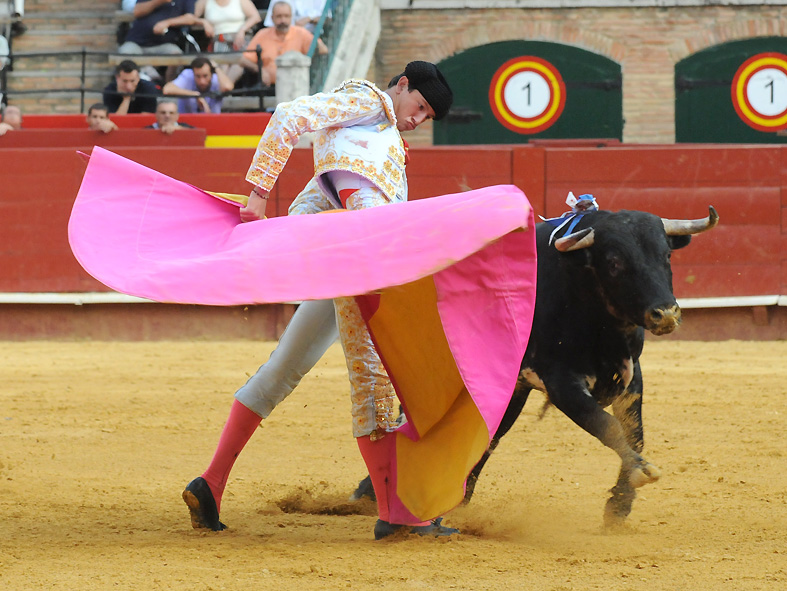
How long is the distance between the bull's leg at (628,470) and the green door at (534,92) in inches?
316

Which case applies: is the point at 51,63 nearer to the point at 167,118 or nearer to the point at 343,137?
the point at 167,118

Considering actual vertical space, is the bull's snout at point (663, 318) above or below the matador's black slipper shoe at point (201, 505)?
above

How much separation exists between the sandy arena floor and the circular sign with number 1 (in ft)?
17.9

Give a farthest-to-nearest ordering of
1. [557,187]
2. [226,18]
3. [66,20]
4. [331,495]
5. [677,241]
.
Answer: [66,20], [226,18], [557,187], [331,495], [677,241]

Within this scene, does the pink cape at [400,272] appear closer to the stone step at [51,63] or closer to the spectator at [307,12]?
the spectator at [307,12]

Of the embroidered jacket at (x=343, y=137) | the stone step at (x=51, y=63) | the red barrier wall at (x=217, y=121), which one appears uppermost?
the stone step at (x=51, y=63)

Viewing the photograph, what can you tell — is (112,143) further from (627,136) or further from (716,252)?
(627,136)

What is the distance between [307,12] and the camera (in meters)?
9.41

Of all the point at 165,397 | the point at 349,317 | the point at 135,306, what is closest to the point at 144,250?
the point at 349,317

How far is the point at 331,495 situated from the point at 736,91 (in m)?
8.70

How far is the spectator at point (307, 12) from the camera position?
931 cm

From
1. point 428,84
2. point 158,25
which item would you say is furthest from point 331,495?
point 158,25

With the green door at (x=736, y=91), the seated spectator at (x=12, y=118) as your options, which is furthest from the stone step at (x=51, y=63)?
the green door at (x=736, y=91)

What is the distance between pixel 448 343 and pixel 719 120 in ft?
30.1
